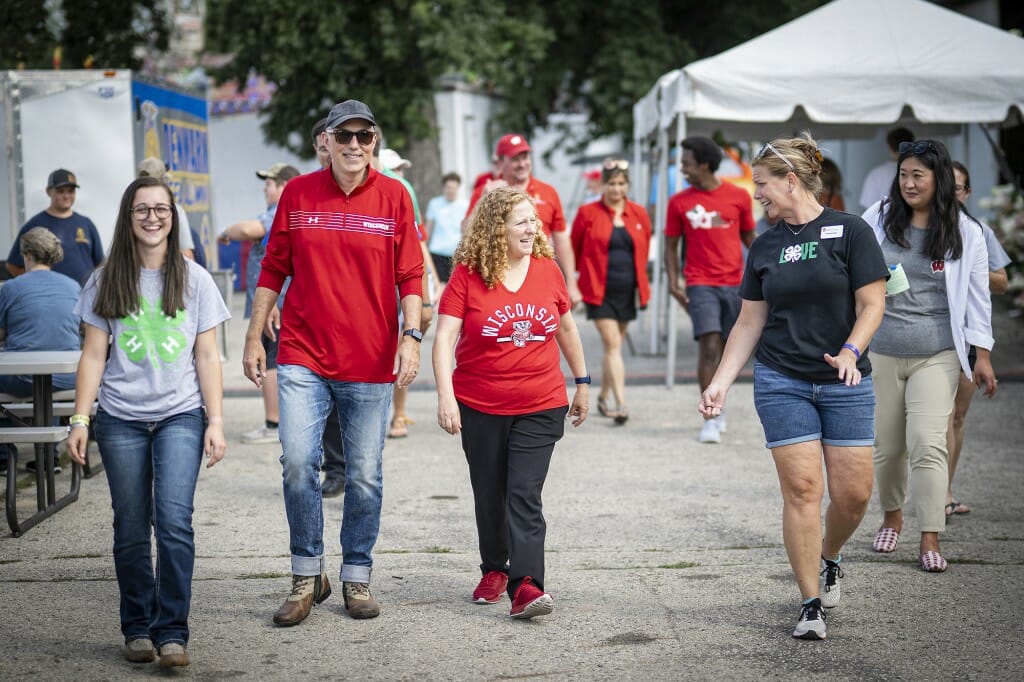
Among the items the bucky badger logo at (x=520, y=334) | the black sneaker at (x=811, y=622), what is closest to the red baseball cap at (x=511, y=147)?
the bucky badger logo at (x=520, y=334)

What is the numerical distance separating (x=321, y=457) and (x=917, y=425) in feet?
8.80

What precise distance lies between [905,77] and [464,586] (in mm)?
6900

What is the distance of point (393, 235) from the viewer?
17.1ft

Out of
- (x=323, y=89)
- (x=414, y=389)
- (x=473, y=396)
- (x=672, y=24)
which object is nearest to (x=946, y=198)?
(x=473, y=396)

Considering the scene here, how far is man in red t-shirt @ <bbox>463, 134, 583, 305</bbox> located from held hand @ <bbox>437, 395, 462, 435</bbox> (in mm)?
3557

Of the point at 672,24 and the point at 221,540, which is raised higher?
the point at 672,24

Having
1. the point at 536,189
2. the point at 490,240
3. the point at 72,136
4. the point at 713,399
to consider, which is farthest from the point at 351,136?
the point at 72,136

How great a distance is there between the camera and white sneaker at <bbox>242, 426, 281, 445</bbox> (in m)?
9.24

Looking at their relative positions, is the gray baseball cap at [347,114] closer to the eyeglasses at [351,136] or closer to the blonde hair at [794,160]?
the eyeglasses at [351,136]

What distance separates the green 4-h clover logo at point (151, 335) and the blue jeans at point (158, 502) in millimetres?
227

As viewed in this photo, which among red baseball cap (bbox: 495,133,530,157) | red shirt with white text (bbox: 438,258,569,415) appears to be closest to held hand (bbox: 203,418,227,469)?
red shirt with white text (bbox: 438,258,569,415)

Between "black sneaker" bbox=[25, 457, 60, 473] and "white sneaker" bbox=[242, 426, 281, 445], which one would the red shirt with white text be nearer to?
"black sneaker" bbox=[25, 457, 60, 473]

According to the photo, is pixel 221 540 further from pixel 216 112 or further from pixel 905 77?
pixel 216 112

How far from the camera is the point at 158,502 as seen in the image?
459 centimetres
